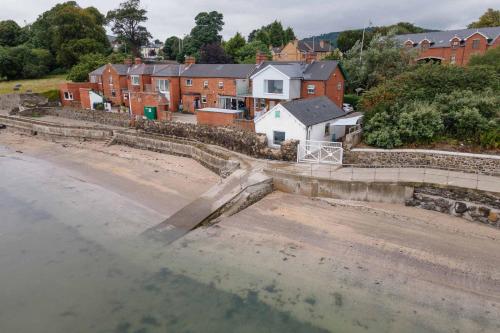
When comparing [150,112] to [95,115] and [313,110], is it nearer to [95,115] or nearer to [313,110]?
[95,115]

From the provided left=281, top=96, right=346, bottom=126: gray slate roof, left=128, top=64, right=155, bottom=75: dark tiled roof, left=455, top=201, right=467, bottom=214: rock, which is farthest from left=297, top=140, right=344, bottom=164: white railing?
left=128, top=64, right=155, bottom=75: dark tiled roof

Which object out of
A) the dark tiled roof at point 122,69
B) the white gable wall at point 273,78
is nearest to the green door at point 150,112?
the dark tiled roof at point 122,69

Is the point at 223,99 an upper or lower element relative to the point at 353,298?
upper

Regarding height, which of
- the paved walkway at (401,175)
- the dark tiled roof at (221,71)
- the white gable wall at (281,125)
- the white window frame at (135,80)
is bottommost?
the paved walkway at (401,175)

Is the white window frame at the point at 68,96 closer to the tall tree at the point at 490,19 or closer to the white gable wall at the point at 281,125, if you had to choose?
the white gable wall at the point at 281,125

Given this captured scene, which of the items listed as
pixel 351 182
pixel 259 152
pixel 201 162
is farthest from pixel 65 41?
pixel 351 182

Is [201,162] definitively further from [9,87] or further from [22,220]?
[9,87]
